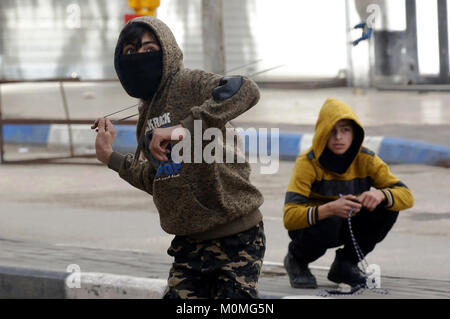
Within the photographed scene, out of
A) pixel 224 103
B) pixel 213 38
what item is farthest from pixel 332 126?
pixel 213 38

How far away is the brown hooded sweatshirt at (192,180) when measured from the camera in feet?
12.8

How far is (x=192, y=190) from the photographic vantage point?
394 centimetres

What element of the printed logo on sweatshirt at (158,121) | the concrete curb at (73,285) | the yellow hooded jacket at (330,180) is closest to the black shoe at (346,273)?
the yellow hooded jacket at (330,180)

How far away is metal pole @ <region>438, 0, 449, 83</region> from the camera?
16.9m

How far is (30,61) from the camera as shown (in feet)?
72.4

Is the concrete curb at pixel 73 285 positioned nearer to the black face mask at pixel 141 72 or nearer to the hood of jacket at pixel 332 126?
the hood of jacket at pixel 332 126

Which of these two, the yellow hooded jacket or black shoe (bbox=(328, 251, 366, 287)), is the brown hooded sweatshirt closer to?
the yellow hooded jacket

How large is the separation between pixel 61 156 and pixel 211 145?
7.83m

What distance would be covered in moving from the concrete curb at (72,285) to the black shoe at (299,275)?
62cm

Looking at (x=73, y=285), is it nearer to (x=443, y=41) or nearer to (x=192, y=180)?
(x=192, y=180)

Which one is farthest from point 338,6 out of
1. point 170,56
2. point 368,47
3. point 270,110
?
point 170,56

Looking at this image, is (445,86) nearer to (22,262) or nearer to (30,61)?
(30,61)

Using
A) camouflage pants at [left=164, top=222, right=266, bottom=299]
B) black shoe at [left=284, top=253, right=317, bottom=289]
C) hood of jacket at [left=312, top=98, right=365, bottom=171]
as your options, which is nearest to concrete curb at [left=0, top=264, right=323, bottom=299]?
black shoe at [left=284, top=253, right=317, bottom=289]

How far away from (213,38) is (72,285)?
20.2 feet
